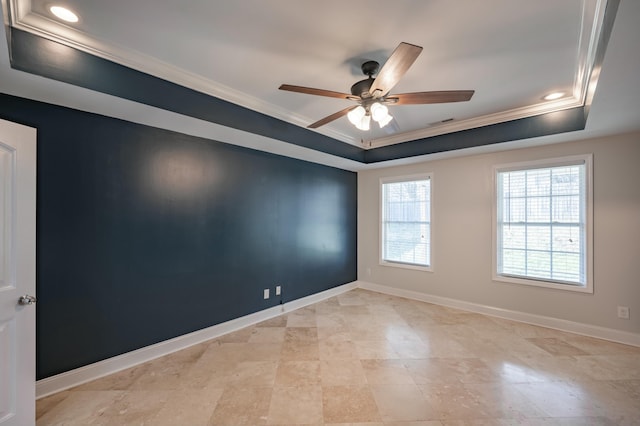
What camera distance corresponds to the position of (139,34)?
1933 mm

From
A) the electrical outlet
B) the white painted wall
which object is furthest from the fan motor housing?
the electrical outlet

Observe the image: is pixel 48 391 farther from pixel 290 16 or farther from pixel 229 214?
pixel 290 16

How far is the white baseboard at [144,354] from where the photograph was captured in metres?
2.18

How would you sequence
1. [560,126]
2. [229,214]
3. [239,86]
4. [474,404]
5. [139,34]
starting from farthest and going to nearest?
1. [229,214]
2. [560,126]
3. [239,86]
4. [474,404]
5. [139,34]

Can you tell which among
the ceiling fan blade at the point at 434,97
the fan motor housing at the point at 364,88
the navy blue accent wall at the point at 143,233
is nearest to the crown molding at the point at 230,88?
the navy blue accent wall at the point at 143,233

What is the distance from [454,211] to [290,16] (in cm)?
363

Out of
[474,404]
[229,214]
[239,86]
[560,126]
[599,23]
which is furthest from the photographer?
[229,214]

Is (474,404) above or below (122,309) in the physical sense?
below

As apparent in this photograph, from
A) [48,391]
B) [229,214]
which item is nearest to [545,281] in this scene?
[229,214]

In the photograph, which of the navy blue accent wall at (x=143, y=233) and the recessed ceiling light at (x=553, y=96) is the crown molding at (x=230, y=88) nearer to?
the recessed ceiling light at (x=553, y=96)

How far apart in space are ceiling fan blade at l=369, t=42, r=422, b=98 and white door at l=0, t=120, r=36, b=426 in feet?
7.78

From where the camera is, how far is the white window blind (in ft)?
11.0

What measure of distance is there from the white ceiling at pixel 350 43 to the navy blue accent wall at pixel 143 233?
1.26 feet

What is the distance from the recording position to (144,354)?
2656 millimetres
